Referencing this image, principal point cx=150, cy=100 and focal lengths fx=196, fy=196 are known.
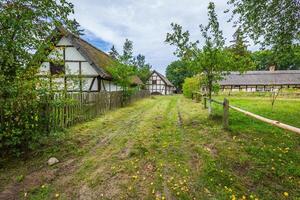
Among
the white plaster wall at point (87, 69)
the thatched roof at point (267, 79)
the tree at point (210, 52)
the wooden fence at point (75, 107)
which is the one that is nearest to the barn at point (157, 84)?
the thatched roof at point (267, 79)

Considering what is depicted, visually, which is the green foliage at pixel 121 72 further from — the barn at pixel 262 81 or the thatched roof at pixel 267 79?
the barn at pixel 262 81

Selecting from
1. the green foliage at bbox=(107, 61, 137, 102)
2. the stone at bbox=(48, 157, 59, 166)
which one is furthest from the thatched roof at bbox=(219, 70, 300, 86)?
the stone at bbox=(48, 157, 59, 166)

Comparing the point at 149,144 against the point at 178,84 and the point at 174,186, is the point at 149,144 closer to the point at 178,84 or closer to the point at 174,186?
the point at 174,186

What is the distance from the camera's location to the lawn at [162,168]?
10.9 feet

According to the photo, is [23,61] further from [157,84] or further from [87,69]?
[157,84]

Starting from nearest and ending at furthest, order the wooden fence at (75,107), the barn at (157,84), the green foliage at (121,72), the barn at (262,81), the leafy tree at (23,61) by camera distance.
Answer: the leafy tree at (23,61) < the wooden fence at (75,107) < the green foliage at (121,72) < the barn at (262,81) < the barn at (157,84)

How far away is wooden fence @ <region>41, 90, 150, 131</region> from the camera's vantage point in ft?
18.9

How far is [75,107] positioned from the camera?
8.57m

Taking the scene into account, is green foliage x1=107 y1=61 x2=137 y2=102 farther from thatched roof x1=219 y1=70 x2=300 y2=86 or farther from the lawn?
thatched roof x1=219 y1=70 x2=300 y2=86

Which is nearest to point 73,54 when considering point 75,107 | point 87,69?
point 87,69

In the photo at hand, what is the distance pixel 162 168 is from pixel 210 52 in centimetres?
640

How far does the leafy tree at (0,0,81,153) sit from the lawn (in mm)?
737

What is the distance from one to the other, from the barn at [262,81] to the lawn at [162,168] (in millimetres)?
36307

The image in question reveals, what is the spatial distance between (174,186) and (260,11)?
25.1 ft
